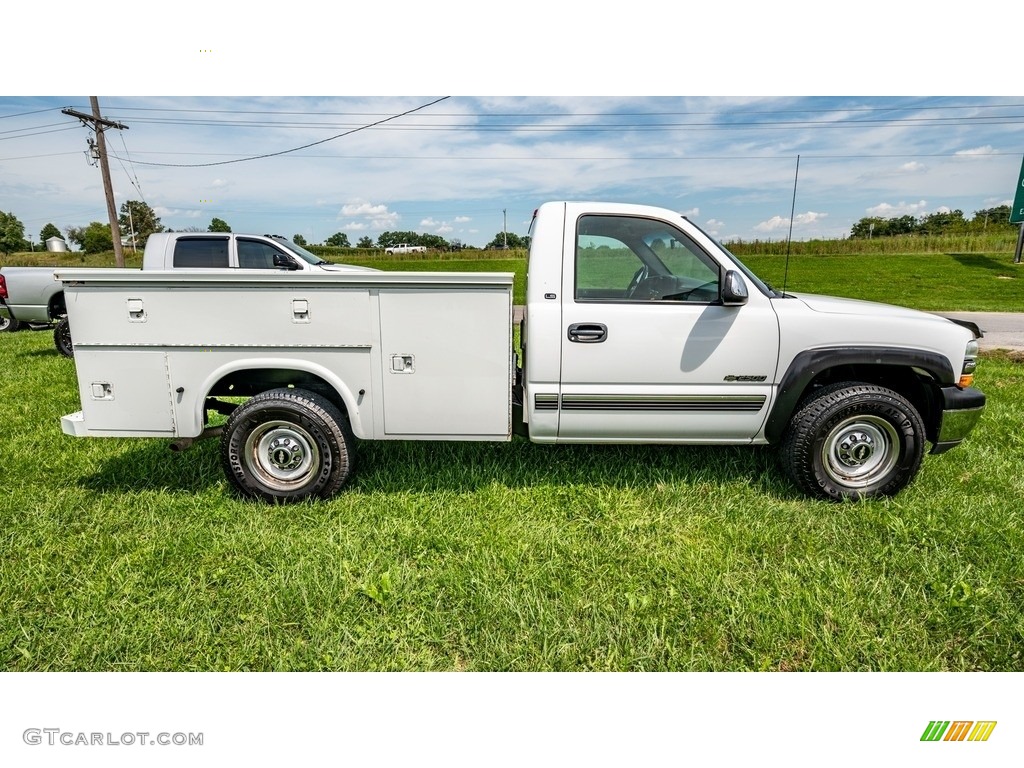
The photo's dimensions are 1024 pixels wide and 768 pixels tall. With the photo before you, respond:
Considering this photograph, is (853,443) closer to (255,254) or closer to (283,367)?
(283,367)

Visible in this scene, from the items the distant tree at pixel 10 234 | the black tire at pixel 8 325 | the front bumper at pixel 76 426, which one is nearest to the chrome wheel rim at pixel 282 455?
the front bumper at pixel 76 426

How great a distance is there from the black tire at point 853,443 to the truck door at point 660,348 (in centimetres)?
31

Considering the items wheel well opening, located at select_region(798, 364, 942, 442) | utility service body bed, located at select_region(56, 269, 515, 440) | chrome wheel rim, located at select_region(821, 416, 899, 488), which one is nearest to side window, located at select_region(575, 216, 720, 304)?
utility service body bed, located at select_region(56, 269, 515, 440)

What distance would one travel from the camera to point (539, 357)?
3.39 meters

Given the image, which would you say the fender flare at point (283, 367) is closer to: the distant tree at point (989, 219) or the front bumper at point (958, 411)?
the front bumper at point (958, 411)

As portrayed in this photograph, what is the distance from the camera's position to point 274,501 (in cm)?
359

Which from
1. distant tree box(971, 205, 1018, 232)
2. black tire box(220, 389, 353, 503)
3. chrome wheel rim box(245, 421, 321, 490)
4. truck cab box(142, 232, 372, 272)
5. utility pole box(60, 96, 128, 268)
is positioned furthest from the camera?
distant tree box(971, 205, 1018, 232)

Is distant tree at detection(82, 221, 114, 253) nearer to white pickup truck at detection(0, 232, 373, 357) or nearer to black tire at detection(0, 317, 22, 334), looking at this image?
black tire at detection(0, 317, 22, 334)

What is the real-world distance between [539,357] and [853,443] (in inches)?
86.1

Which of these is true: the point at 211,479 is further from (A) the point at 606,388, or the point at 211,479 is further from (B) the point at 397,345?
(A) the point at 606,388

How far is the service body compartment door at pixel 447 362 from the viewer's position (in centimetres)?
333

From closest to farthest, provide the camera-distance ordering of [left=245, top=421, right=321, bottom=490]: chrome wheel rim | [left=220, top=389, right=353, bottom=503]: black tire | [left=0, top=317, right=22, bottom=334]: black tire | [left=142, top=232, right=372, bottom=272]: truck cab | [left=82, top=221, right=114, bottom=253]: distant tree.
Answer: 1. [left=220, top=389, right=353, bottom=503]: black tire
2. [left=245, top=421, right=321, bottom=490]: chrome wheel rim
3. [left=142, top=232, right=372, bottom=272]: truck cab
4. [left=0, top=317, right=22, bottom=334]: black tire
5. [left=82, top=221, right=114, bottom=253]: distant tree

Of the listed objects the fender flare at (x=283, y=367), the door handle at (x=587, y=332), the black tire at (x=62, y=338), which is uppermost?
the door handle at (x=587, y=332)

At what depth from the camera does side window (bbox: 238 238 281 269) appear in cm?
888
